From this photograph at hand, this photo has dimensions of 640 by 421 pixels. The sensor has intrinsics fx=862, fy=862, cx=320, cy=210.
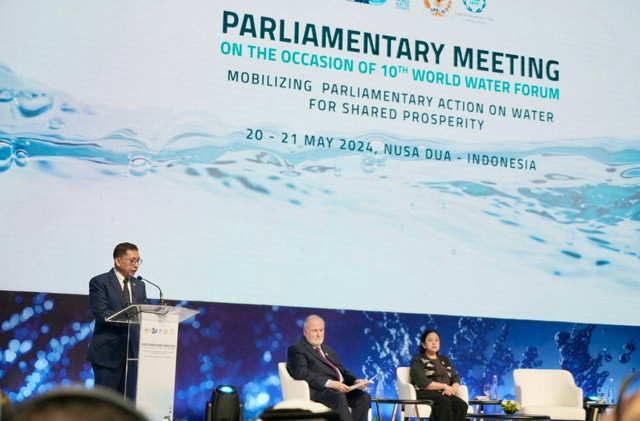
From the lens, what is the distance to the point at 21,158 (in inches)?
230

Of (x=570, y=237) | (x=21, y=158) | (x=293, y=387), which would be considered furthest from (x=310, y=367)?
(x=570, y=237)

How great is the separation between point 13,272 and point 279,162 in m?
2.01

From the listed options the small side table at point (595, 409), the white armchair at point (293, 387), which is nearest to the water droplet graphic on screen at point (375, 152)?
the white armchair at point (293, 387)

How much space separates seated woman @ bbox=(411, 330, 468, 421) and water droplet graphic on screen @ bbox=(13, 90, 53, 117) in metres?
3.16

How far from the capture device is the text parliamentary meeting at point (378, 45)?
6.46 meters

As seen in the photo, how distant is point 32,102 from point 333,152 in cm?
219

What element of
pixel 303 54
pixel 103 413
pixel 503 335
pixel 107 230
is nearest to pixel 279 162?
pixel 303 54

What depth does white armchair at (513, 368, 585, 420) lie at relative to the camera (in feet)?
21.2

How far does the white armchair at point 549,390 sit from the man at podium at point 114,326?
10.0 feet

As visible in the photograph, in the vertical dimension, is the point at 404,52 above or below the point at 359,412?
above

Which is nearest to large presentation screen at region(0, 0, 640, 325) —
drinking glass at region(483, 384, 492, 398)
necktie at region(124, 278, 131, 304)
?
drinking glass at region(483, 384, 492, 398)

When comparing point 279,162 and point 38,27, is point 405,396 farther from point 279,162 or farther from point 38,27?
point 38,27

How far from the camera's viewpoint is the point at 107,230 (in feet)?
19.6

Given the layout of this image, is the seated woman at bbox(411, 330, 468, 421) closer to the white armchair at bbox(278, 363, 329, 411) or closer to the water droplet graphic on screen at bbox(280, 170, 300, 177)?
the white armchair at bbox(278, 363, 329, 411)
